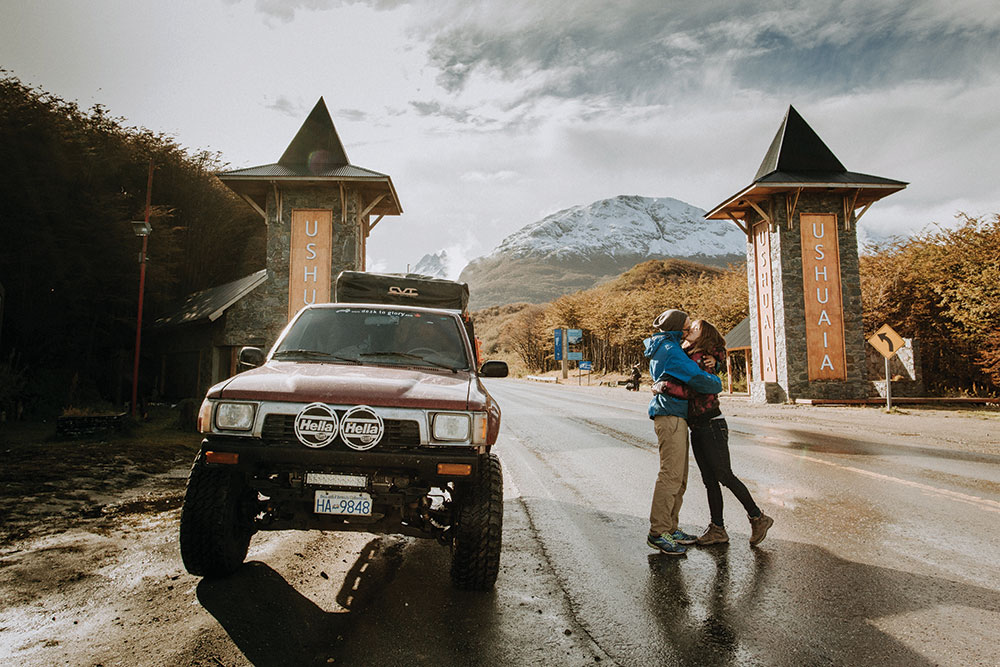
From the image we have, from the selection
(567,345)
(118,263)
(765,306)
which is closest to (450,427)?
(118,263)

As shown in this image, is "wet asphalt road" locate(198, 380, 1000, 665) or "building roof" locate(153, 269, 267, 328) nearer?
"wet asphalt road" locate(198, 380, 1000, 665)

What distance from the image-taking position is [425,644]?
2.93 metres

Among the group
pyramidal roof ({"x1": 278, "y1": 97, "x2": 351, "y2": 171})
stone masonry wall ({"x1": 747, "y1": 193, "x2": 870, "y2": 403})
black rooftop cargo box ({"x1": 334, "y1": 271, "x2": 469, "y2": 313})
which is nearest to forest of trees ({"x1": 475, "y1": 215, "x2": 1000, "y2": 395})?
stone masonry wall ({"x1": 747, "y1": 193, "x2": 870, "y2": 403})

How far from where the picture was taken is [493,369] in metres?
5.39

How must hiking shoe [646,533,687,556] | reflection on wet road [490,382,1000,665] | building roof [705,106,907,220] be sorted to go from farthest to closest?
1. building roof [705,106,907,220]
2. hiking shoe [646,533,687,556]
3. reflection on wet road [490,382,1000,665]

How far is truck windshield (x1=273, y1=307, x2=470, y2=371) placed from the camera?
4527 millimetres

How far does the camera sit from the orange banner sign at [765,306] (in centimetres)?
2347

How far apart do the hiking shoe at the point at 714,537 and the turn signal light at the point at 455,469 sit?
92.3 inches

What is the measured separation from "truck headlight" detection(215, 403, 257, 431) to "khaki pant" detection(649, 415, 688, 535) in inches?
114

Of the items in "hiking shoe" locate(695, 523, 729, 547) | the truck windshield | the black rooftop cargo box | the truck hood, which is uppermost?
the black rooftop cargo box

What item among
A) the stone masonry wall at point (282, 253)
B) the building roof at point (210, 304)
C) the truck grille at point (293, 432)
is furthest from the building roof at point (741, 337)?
the truck grille at point (293, 432)

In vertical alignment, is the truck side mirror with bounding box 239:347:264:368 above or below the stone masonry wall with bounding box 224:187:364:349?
below

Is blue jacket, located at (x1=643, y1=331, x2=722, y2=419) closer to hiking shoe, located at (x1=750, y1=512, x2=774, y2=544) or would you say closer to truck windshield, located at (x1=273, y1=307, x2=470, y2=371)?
hiking shoe, located at (x1=750, y1=512, x2=774, y2=544)

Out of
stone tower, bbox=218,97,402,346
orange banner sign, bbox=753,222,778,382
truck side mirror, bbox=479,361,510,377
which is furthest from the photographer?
orange banner sign, bbox=753,222,778,382
